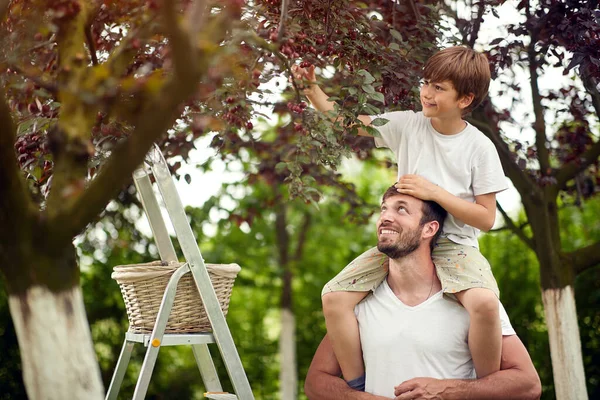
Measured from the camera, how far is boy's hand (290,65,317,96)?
3314 millimetres

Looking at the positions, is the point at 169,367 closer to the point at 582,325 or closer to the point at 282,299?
the point at 282,299

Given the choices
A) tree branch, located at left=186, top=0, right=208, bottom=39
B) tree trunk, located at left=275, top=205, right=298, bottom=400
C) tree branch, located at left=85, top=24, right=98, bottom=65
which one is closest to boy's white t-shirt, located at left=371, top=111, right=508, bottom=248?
tree branch, located at left=85, top=24, right=98, bottom=65

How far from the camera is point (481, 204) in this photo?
3.15m

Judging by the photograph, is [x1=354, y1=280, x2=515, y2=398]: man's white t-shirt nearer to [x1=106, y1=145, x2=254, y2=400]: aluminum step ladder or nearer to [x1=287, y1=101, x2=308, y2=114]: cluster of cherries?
[x1=106, y1=145, x2=254, y2=400]: aluminum step ladder

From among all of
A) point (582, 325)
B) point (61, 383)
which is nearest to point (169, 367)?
point (582, 325)

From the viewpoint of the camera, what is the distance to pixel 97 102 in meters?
1.83

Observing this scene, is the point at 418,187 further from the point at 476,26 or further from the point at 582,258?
the point at 582,258

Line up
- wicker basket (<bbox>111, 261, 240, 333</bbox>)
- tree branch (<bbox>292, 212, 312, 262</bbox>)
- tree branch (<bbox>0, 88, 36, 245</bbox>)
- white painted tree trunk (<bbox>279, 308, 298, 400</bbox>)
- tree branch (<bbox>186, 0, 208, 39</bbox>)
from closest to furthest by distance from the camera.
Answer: tree branch (<bbox>186, 0, 208, 39</bbox>) < tree branch (<bbox>0, 88, 36, 245</bbox>) < wicker basket (<bbox>111, 261, 240, 333</bbox>) < white painted tree trunk (<bbox>279, 308, 298, 400</bbox>) < tree branch (<bbox>292, 212, 312, 262</bbox>)

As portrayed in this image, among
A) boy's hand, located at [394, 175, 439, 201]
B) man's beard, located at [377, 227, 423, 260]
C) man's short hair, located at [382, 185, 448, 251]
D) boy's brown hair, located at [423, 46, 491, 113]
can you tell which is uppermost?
boy's brown hair, located at [423, 46, 491, 113]

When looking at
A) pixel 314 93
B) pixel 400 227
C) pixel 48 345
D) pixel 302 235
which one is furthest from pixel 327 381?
pixel 302 235

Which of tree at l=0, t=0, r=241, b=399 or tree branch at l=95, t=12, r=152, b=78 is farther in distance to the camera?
tree branch at l=95, t=12, r=152, b=78

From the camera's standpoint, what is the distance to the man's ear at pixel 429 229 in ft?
10.6

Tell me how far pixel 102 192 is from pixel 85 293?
5.25 meters

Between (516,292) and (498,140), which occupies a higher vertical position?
(498,140)
